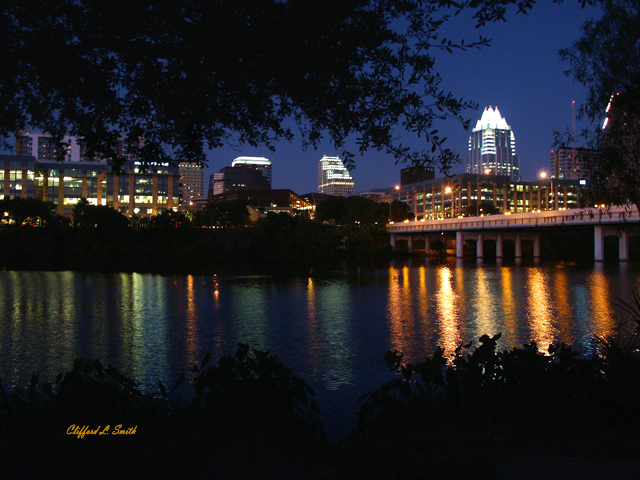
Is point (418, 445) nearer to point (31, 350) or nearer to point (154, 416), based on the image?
point (154, 416)

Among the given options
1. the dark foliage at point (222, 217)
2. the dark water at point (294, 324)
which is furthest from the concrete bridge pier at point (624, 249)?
the dark foliage at point (222, 217)

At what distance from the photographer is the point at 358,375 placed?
12.2 m

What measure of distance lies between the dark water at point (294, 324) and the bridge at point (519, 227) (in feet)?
125

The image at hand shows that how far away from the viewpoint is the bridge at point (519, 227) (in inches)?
2650

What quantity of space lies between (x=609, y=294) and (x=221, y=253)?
209 ft

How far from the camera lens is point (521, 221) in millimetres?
80438

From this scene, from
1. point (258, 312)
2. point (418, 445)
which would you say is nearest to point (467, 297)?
point (258, 312)

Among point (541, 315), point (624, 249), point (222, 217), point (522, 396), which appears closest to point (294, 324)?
point (541, 315)

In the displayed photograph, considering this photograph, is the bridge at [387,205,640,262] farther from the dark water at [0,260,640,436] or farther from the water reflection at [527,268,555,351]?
the dark water at [0,260,640,436]

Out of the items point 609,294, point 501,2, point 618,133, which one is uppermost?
point 501,2

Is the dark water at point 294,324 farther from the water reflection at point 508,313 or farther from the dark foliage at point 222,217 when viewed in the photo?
the dark foliage at point 222,217

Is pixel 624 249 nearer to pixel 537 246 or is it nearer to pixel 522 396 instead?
pixel 537 246

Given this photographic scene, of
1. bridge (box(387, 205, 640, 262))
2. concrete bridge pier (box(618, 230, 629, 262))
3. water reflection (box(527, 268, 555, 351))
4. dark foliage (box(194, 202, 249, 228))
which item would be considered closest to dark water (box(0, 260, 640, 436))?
water reflection (box(527, 268, 555, 351))
